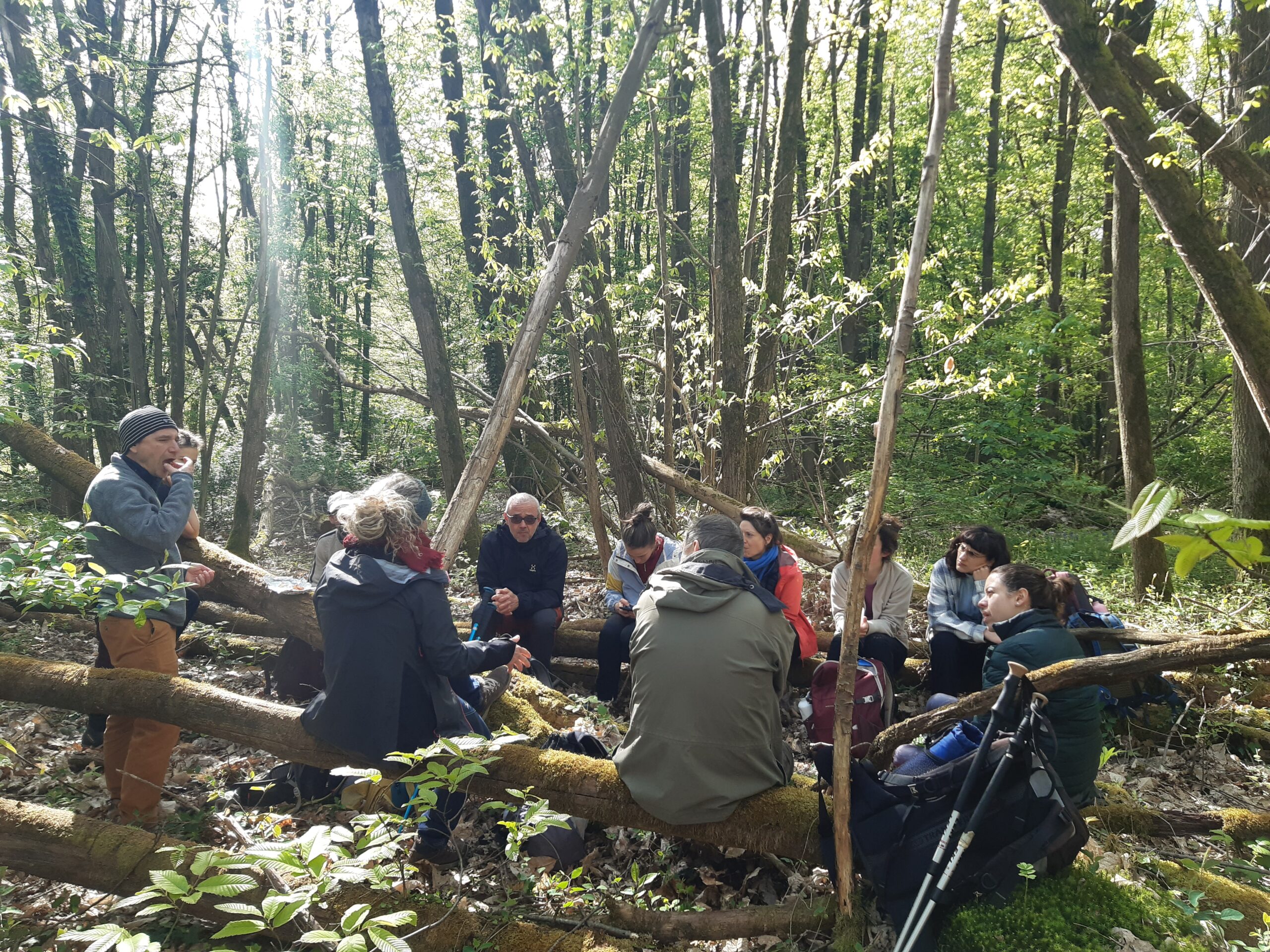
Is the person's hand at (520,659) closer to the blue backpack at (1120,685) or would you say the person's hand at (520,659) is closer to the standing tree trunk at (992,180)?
the blue backpack at (1120,685)

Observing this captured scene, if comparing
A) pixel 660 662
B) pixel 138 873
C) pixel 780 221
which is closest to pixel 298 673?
pixel 138 873

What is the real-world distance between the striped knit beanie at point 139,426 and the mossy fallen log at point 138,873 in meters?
1.81

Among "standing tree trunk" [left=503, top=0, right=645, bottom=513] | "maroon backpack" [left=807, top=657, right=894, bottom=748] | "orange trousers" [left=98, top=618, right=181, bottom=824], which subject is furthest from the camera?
"standing tree trunk" [left=503, top=0, right=645, bottom=513]

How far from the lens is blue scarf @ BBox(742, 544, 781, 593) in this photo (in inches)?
197

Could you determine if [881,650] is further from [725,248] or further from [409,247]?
[409,247]

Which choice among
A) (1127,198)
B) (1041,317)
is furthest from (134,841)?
(1041,317)

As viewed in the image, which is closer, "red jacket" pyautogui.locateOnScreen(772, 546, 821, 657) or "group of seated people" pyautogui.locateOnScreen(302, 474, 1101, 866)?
"group of seated people" pyautogui.locateOnScreen(302, 474, 1101, 866)

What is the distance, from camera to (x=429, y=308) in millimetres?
8906

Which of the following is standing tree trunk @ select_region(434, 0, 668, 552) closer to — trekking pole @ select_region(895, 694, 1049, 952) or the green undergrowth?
trekking pole @ select_region(895, 694, 1049, 952)

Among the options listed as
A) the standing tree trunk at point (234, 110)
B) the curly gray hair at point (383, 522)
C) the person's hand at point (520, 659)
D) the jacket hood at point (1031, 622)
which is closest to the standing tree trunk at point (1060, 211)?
the jacket hood at point (1031, 622)

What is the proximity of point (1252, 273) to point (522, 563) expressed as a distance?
24.3 feet

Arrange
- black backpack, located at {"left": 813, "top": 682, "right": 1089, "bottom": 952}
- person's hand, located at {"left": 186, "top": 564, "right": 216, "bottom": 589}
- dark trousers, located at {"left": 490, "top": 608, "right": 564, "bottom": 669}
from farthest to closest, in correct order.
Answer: dark trousers, located at {"left": 490, "top": 608, "right": 564, "bottom": 669} → person's hand, located at {"left": 186, "top": 564, "right": 216, "bottom": 589} → black backpack, located at {"left": 813, "top": 682, "right": 1089, "bottom": 952}

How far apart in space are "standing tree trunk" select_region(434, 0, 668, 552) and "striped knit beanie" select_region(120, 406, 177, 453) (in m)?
1.91

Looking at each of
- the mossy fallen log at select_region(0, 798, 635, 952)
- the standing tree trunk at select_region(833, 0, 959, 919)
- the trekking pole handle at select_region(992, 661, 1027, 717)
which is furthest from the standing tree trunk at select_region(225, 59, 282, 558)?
the trekking pole handle at select_region(992, 661, 1027, 717)
